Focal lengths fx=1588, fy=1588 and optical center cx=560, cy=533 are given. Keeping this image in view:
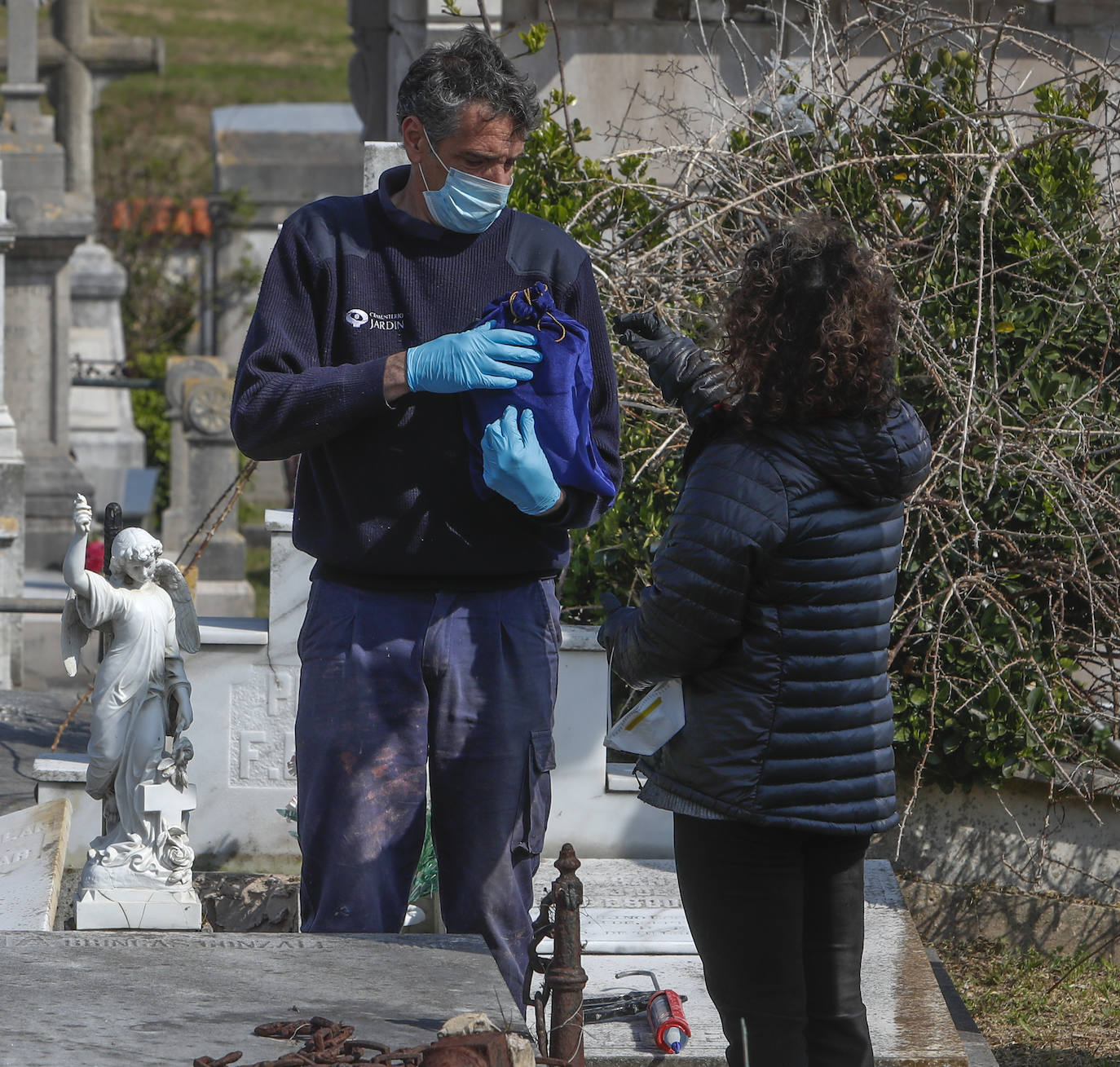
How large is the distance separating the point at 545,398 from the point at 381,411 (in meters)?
0.31

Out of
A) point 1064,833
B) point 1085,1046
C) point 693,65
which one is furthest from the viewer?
point 693,65

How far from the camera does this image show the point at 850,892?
2.96 metres

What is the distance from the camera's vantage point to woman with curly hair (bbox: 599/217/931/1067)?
281 cm

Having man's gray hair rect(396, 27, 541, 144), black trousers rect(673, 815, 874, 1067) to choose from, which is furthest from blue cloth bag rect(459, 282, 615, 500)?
black trousers rect(673, 815, 874, 1067)

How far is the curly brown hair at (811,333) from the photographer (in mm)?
2793

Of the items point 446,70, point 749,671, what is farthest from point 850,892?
Result: point 446,70

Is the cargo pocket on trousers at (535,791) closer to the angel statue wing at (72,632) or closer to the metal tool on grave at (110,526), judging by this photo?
the angel statue wing at (72,632)

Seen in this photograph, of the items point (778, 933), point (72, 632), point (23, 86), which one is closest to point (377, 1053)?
point (778, 933)

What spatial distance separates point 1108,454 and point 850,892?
2.71 metres

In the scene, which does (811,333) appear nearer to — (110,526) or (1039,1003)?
(110,526)

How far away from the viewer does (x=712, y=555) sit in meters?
2.80

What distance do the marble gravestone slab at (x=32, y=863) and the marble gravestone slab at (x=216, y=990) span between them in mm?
1018

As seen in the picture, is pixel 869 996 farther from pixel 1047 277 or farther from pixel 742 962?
pixel 1047 277

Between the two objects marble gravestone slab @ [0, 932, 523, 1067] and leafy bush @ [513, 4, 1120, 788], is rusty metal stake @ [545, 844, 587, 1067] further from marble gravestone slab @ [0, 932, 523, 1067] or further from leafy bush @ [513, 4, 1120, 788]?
leafy bush @ [513, 4, 1120, 788]
